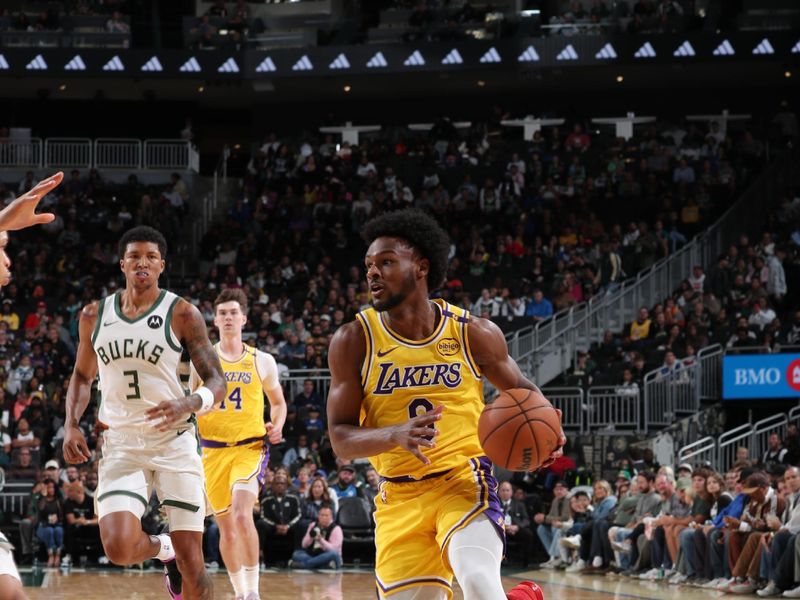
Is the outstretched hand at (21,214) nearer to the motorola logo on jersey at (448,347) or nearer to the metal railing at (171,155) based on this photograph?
the motorola logo on jersey at (448,347)

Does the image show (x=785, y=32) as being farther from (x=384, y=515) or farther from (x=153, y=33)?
(x=384, y=515)

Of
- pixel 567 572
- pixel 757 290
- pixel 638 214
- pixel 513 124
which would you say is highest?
pixel 513 124

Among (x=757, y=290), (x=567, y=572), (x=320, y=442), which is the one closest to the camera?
(x=567, y=572)

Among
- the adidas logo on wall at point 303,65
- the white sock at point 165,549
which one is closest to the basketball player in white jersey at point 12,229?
the white sock at point 165,549

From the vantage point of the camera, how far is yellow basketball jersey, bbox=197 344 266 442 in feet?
34.3

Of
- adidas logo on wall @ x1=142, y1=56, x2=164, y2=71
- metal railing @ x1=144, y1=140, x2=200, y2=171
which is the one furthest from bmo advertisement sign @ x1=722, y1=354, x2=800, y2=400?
adidas logo on wall @ x1=142, y1=56, x2=164, y2=71

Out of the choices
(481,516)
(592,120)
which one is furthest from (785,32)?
(481,516)

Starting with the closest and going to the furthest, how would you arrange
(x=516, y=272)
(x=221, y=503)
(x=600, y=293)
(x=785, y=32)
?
(x=221, y=503) < (x=600, y=293) < (x=516, y=272) < (x=785, y=32)

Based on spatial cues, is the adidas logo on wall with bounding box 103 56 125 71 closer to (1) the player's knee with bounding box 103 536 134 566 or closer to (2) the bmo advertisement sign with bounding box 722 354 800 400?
(2) the bmo advertisement sign with bounding box 722 354 800 400

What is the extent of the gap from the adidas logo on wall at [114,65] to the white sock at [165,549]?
25.1 m

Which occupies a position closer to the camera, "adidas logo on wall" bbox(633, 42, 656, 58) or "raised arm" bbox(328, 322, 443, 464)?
"raised arm" bbox(328, 322, 443, 464)

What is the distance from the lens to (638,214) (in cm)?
2720

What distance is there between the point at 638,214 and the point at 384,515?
22.0m

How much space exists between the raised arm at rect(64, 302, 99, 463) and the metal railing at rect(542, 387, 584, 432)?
12669 mm
